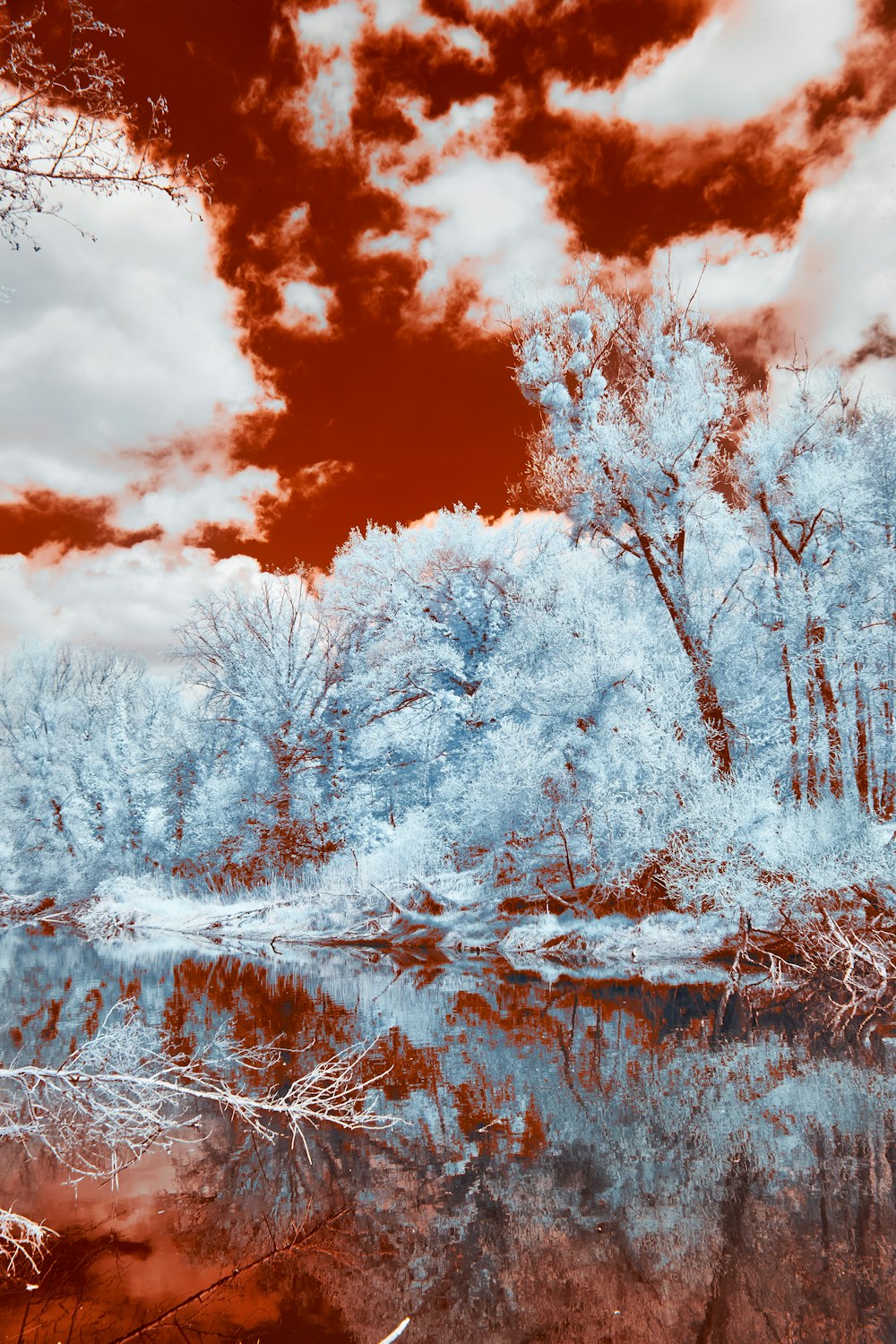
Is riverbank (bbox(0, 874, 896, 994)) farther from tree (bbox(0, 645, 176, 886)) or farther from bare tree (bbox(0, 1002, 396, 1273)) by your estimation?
bare tree (bbox(0, 1002, 396, 1273))

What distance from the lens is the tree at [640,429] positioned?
60.0 feet

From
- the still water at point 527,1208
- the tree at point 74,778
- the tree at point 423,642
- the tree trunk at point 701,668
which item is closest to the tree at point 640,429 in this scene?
the tree trunk at point 701,668

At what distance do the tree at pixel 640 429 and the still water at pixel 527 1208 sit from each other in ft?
31.6

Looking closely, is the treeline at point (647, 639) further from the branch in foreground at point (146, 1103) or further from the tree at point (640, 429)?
the branch in foreground at point (146, 1103)

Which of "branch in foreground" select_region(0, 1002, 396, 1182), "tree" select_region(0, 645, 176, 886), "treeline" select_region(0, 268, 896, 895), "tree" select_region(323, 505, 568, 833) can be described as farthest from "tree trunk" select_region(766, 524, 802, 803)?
"tree" select_region(0, 645, 176, 886)

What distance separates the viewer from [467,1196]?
653cm

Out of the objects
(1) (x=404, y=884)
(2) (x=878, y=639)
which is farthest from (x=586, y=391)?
(1) (x=404, y=884)

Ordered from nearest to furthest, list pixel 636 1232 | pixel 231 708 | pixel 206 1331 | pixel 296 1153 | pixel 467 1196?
pixel 206 1331 < pixel 636 1232 < pixel 467 1196 < pixel 296 1153 < pixel 231 708

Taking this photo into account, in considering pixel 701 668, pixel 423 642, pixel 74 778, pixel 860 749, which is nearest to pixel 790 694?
pixel 860 749

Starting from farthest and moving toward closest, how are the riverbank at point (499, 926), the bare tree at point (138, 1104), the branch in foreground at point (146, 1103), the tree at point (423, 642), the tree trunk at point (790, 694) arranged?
the tree at point (423, 642) < the tree trunk at point (790, 694) < the riverbank at point (499, 926) < the branch in foreground at point (146, 1103) < the bare tree at point (138, 1104)

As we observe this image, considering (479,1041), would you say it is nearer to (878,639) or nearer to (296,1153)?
(296,1153)

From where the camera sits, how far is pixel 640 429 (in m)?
19.0

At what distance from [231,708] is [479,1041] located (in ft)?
73.6

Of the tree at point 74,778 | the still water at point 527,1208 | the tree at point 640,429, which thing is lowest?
the still water at point 527,1208
